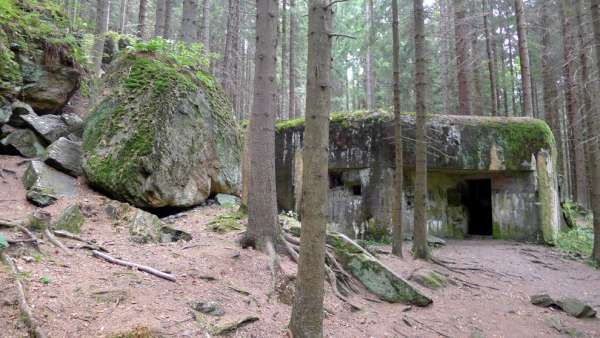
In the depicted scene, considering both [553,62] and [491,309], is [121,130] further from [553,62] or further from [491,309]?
[553,62]

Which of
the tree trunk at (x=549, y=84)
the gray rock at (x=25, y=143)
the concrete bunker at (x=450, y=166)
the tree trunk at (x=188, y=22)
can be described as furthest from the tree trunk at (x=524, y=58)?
the gray rock at (x=25, y=143)

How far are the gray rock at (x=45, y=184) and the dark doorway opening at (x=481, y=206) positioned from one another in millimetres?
11758

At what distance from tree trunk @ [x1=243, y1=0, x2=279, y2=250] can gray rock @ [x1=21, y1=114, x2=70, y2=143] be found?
13.1 ft

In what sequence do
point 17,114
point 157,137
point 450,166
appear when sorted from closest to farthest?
point 157,137
point 17,114
point 450,166

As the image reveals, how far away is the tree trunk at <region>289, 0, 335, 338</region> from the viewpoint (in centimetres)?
334

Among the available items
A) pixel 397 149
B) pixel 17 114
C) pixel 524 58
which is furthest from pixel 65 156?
pixel 524 58

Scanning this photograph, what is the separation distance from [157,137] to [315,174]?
3839 millimetres

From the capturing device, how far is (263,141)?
5.33 meters

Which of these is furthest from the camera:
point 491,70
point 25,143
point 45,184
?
point 491,70

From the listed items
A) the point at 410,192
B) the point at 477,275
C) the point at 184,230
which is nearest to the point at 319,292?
the point at 184,230

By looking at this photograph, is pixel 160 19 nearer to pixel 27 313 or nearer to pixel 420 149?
pixel 420 149

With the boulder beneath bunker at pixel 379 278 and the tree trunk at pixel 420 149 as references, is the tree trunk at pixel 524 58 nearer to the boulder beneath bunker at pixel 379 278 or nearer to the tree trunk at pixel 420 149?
the tree trunk at pixel 420 149

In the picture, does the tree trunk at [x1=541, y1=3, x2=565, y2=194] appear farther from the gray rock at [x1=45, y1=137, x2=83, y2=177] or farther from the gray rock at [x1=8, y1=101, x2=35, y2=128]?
the gray rock at [x1=8, y1=101, x2=35, y2=128]

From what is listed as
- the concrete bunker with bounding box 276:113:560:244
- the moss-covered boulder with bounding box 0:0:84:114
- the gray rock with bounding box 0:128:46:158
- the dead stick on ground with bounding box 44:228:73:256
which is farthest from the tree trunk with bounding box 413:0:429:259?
the moss-covered boulder with bounding box 0:0:84:114
